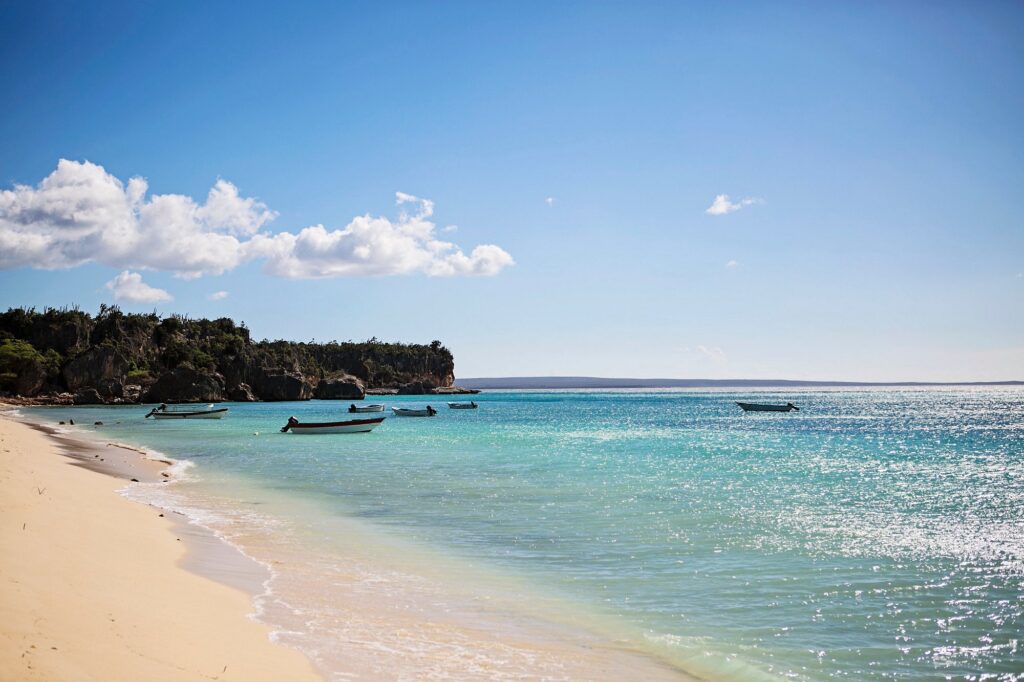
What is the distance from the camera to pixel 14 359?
104750 millimetres

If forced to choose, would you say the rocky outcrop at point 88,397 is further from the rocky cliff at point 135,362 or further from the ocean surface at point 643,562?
the ocean surface at point 643,562

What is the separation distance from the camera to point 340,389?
16662 cm

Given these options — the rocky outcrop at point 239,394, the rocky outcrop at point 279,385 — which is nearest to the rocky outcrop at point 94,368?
the rocky outcrop at point 239,394

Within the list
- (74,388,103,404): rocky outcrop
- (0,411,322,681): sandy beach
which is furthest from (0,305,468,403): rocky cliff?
(0,411,322,681): sandy beach

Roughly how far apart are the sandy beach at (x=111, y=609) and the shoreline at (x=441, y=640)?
0.31 metres

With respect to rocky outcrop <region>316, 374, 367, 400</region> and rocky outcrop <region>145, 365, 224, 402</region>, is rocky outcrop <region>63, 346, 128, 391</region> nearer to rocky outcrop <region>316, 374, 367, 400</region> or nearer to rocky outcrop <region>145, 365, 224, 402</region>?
rocky outcrop <region>145, 365, 224, 402</region>

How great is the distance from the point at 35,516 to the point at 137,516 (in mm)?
3428

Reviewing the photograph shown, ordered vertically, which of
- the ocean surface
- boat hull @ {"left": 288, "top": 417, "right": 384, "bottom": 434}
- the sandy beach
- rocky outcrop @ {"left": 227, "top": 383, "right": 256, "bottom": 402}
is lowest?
rocky outcrop @ {"left": 227, "top": 383, "right": 256, "bottom": 402}

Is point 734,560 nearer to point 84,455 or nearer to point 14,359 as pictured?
point 84,455

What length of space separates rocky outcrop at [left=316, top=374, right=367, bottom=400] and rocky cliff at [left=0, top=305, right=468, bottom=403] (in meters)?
0.25

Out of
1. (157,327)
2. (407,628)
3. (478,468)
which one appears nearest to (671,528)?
(407,628)

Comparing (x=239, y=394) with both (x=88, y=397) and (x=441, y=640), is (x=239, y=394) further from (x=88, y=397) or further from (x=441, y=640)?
(x=441, y=640)

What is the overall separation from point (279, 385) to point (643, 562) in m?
143

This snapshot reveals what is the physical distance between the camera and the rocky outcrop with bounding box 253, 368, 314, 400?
14375 centimetres
